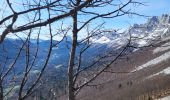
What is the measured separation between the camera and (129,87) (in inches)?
7628

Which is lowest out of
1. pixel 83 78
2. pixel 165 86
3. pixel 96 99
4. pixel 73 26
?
pixel 96 99

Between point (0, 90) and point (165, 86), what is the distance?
159638 millimetres

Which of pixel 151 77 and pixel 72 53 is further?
pixel 151 77

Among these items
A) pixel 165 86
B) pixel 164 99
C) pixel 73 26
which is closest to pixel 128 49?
pixel 73 26

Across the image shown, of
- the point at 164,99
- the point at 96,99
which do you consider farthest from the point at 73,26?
the point at 96,99

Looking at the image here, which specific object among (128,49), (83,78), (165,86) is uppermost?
(128,49)

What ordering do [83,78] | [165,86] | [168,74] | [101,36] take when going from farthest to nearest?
[168,74] → [165,86] → [83,78] → [101,36]

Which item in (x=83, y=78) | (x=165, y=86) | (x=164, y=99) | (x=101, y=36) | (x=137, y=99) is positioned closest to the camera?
(x=101, y=36)

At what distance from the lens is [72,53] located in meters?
10.1

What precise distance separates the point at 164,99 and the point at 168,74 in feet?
293

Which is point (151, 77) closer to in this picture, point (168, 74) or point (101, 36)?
point (168, 74)

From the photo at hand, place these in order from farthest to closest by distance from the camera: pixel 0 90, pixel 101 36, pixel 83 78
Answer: pixel 83 78 < pixel 101 36 < pixel 0 90

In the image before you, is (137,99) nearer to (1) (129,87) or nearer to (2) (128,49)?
(1) (129,87)

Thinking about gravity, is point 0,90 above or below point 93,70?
above
